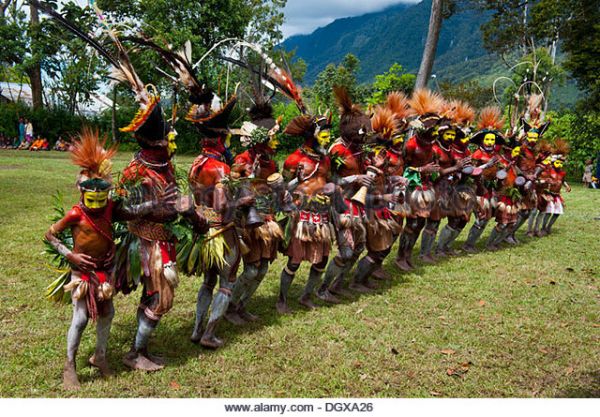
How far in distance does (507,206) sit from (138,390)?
7685mm

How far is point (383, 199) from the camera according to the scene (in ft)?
21.9

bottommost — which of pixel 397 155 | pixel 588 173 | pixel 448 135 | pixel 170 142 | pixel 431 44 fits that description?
pixel 588 173

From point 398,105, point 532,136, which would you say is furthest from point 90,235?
point 532,136

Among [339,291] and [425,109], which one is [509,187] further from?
[339,291]

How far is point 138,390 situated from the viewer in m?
4.17

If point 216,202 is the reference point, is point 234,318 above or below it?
below

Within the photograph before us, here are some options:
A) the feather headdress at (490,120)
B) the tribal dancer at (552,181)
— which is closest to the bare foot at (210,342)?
the feather headdress at (490,120)

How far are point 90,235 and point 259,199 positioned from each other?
1813 millimetres

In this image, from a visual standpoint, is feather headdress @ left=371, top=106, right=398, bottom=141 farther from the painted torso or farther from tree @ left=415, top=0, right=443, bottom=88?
tree @ left=415, top=0, right=443, bottom=88

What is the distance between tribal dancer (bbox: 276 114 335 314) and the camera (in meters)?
5.85

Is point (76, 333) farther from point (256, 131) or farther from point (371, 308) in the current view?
point (371, 308)

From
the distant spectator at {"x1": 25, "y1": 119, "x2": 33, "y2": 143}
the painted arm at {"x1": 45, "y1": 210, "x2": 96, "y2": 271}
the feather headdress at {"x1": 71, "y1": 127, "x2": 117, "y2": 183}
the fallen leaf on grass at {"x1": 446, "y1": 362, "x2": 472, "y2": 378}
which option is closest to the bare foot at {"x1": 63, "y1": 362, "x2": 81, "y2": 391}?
the painted arm at {"x1": 45, "y1": 210, "x2": 96, "y2": 271}

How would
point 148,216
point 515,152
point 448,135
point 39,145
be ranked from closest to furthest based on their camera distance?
point 148,216 < point 448,135 < point 515,152 < point 39,145

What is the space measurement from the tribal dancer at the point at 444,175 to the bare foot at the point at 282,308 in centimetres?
340
